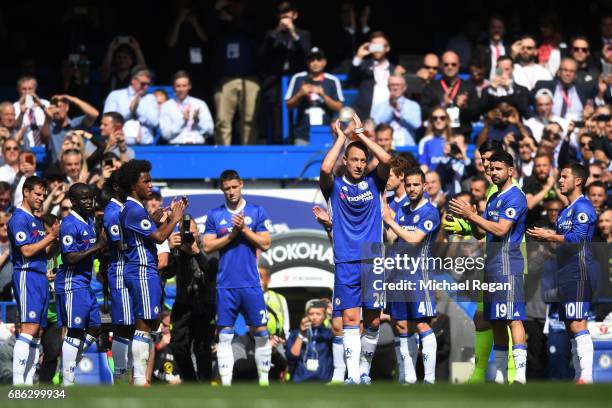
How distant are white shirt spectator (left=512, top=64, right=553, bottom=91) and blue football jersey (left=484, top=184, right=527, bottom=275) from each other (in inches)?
242

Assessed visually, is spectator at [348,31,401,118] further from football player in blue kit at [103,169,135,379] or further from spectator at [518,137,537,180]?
football player in blue kit at [103,169,135,379]

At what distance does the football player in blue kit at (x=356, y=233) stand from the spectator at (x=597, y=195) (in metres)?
3.78

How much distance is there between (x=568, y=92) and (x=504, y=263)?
20.2 ft

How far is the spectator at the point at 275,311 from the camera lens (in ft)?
50.1

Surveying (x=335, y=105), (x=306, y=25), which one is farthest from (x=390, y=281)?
(x=306, y=25)

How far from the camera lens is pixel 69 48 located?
20.3 m

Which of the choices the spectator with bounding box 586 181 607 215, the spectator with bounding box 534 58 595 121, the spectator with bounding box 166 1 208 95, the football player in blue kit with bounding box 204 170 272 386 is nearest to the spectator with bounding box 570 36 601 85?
the spectator with bounding box 534 58 595 121

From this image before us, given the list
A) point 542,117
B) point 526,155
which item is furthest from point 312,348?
point 542,117

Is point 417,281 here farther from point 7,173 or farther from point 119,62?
point 119,62

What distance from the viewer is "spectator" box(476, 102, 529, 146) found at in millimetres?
17312

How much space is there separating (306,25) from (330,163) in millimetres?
9959

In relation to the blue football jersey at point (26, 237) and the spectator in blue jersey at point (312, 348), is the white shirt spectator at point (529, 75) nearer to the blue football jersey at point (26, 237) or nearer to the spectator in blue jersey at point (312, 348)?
the spectator in blue jersey at point (312, 348)

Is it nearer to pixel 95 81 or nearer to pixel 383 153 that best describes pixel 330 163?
pixel 383 153

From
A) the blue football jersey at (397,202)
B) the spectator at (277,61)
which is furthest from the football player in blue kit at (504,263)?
the spectator at (277,61)
